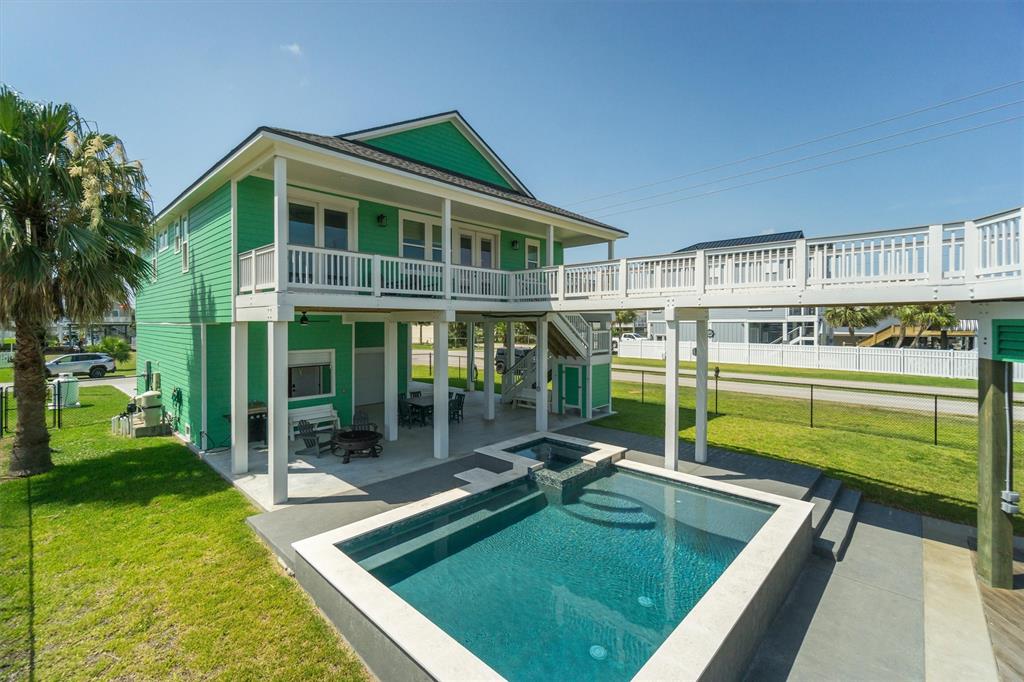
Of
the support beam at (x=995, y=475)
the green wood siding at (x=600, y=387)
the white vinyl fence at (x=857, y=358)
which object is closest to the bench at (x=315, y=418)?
the green wood siding at (x=600, y=387)

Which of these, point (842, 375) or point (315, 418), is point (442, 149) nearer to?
point (315, 418)

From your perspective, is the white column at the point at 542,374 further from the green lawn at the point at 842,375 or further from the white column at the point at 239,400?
the green lawn at the point at 842,375

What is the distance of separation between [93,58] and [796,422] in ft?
68.6

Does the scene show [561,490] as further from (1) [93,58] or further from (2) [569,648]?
(1) [93,58]

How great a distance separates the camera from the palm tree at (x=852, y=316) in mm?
31766

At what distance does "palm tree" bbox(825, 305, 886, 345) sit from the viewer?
31766mm

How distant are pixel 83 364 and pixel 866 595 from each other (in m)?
37.2

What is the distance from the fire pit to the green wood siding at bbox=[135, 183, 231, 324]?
363cm

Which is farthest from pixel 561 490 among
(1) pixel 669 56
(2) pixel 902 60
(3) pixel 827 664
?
(2) pixel 902 60

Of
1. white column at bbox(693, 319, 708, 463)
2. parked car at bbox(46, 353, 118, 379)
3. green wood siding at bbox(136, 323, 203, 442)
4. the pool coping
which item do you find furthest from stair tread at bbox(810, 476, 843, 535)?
parked car at bbox(46, 353, 118, 379)

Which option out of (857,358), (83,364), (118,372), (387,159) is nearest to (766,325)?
(857,358)

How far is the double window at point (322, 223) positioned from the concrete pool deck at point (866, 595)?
246 inches

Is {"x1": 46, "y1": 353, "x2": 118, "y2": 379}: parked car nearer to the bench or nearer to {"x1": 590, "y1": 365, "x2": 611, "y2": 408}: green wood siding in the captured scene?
the bench

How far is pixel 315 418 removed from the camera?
12.0 meters
